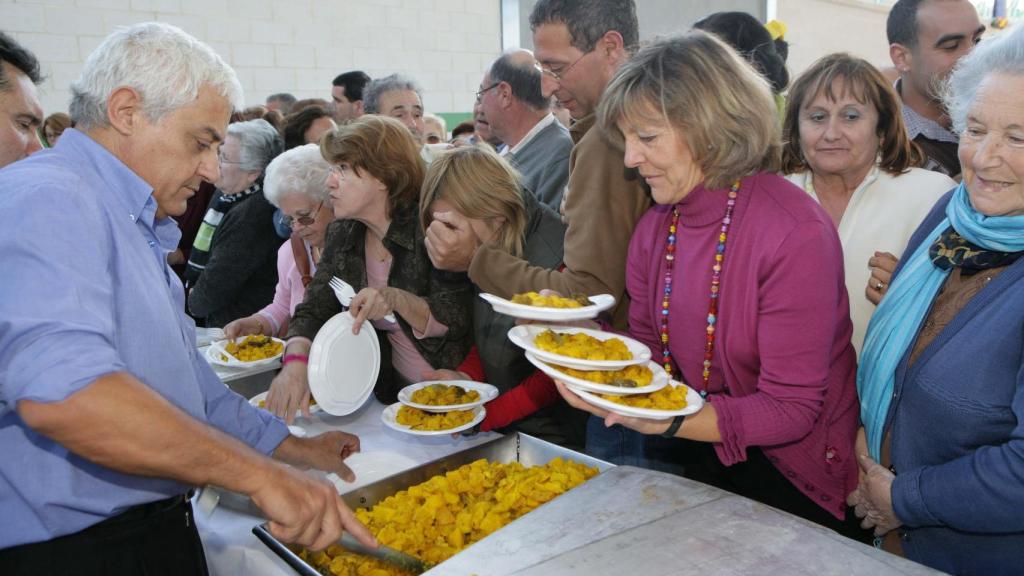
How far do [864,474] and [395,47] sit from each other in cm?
662

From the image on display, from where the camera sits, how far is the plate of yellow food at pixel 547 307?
4.10 feet

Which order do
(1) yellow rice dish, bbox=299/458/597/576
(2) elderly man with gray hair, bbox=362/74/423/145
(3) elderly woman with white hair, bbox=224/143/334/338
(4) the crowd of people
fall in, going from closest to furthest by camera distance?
(4) the crowd of people → (1) yellow rice dish, bbox=299/458/597/576 → (3) elderly woman with white hair, bbox=224/143/334/338 → (2) elderly man with gray hair, bbox=362/74/423/145

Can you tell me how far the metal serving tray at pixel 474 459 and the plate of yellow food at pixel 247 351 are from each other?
1047 millimetres

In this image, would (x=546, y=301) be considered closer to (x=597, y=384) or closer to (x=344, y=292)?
(x=597, y=384)

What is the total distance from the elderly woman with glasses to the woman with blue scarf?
3.96 feet

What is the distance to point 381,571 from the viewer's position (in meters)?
1.30

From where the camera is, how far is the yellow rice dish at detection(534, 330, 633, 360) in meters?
1.26

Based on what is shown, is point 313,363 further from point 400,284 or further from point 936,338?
point 936,338

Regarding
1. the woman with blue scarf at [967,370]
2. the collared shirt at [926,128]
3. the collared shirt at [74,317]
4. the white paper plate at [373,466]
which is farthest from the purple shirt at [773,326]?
the collared shirt at [926,128]

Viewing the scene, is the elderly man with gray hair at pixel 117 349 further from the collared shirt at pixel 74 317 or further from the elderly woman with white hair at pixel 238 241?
the elderly woman with white hair at pixel 238 241

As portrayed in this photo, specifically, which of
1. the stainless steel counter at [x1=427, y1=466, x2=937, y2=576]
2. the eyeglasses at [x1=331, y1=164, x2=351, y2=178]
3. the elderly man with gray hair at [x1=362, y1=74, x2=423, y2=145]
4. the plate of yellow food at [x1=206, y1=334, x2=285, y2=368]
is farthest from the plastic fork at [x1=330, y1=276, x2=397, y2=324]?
the elderly man with gray hair at [x1=362, y1=74, x2=423, y2=145]

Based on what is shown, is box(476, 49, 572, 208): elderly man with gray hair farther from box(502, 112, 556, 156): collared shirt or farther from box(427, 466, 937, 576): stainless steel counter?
box(427, 466, 937, 576): stainless steel counter

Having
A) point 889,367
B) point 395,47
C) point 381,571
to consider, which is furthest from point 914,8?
point 395,47

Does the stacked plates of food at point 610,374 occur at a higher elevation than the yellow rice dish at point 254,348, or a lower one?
higher
